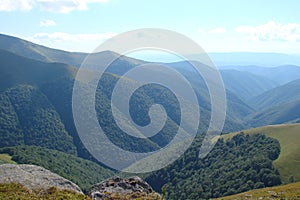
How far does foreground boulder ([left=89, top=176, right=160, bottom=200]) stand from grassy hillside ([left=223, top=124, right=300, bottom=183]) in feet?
197

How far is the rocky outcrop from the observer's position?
20.6 meters

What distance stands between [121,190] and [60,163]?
126209 mm

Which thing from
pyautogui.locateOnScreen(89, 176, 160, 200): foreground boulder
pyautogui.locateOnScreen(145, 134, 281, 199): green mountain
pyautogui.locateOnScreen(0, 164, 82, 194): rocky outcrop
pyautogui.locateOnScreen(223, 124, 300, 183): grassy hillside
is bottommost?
pyautogui.locateOnScreen(145, 134, 281, 199): green mountain

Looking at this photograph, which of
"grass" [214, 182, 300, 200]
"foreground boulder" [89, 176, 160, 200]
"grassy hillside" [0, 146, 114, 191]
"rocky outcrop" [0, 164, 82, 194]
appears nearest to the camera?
"foreground boulder" [89, 176, 160, 200]

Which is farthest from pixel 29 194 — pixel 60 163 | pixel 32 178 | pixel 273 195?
pixel 60 163

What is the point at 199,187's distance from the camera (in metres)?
88.5

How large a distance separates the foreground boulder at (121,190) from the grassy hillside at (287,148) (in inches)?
2363

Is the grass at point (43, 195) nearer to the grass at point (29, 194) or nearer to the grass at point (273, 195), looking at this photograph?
the grass at point (29, 194)

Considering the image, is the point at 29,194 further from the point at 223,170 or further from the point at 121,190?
the point at 223,170

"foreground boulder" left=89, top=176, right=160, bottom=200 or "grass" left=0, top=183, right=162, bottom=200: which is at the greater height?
"grass" left=0, top=183, right=162, bottom=200

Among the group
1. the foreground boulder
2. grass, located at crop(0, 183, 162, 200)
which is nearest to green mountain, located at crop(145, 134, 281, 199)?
the foreground boulder

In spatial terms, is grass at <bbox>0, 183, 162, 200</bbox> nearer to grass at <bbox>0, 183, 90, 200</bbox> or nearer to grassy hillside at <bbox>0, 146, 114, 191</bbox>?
grass at <bbox>0, 183, 90, 200</bbox>

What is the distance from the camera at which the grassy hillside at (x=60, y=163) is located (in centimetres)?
12119

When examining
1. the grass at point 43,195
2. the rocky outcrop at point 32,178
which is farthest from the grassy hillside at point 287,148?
the rocky outcrop at point 32,178
